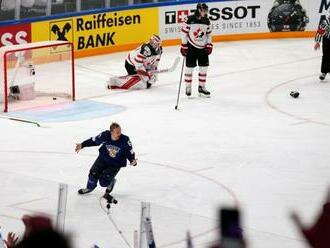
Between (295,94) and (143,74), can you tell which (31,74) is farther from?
(295,94)

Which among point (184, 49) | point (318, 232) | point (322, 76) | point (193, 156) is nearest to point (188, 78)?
point (184, 49)

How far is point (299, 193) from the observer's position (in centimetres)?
699

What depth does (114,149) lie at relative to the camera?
6.56 m

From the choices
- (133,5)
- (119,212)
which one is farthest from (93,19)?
(119,212)

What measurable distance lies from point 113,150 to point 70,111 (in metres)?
4.39

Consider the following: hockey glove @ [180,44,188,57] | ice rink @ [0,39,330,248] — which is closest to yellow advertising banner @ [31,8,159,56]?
ice rink @ [0,39,330,248]

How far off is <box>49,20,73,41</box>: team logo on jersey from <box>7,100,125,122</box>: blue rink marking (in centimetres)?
314

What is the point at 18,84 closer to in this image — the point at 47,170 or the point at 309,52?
the point at 47,170

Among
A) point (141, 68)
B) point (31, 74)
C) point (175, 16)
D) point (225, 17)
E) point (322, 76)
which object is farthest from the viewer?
point (225, 17)

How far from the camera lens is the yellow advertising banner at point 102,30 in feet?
47.0

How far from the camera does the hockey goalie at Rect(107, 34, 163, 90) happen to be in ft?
40.1

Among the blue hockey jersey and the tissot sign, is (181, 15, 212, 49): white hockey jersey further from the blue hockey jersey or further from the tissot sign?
the blue hockey jersey

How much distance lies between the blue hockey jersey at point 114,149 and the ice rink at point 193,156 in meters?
0.29

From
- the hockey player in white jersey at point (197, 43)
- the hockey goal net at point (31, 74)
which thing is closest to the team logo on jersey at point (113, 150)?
the hockey goal net at point (31, 74)
